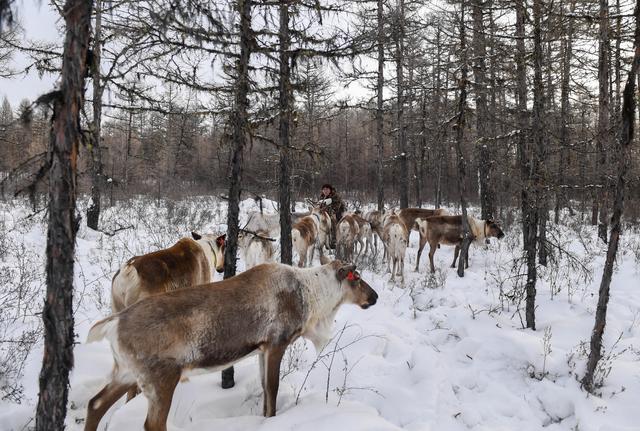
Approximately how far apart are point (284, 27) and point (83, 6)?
4.91 metres

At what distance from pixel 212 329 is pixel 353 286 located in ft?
6.34

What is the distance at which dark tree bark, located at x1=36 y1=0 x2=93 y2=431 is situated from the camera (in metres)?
2.59

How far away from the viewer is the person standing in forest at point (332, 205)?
13.6 m

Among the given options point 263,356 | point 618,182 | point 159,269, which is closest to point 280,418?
point 263,356

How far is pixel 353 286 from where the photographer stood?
16.5ft

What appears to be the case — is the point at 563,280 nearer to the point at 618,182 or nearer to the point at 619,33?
the point at 618,182

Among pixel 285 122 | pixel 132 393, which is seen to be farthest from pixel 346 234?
pixel 132 393

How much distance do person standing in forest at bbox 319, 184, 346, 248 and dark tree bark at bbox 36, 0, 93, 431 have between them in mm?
10892

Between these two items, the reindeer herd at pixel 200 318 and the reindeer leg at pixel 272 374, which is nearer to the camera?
the reindeer herd at pixel 200 318

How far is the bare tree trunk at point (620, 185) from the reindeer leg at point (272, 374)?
3.62 m

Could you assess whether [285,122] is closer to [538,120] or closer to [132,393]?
[538,120]

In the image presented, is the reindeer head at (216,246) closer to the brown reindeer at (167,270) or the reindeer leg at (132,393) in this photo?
the brown reindeer at (167,270)

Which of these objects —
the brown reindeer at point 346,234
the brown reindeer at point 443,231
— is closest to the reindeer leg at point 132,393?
the brown reindeer at point 346,234

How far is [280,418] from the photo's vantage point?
3979mm
